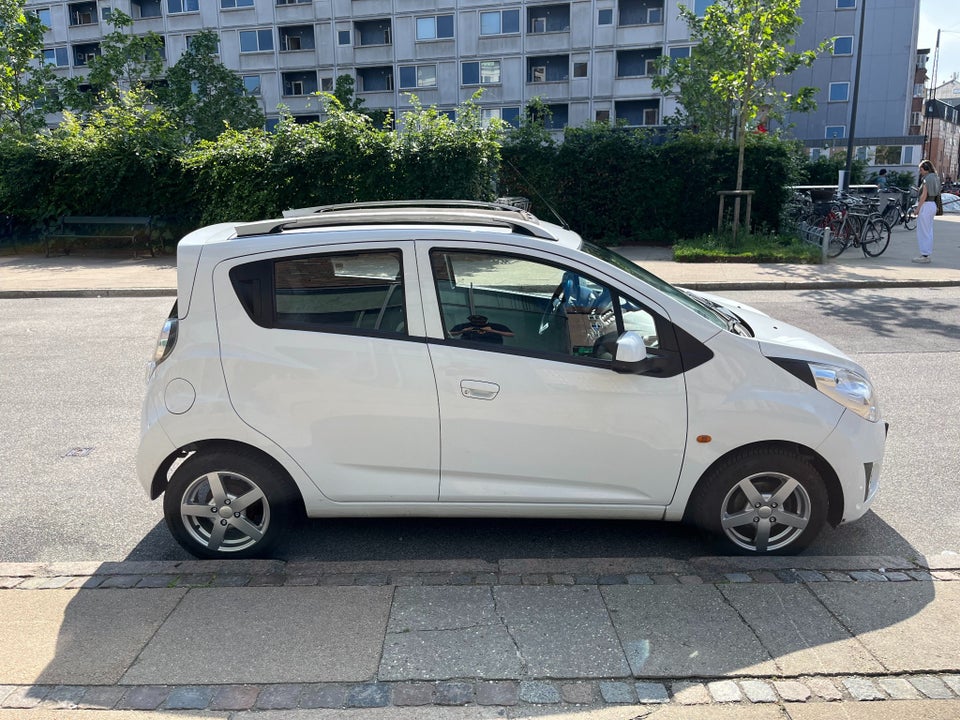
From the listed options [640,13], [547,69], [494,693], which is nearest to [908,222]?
[494,693]

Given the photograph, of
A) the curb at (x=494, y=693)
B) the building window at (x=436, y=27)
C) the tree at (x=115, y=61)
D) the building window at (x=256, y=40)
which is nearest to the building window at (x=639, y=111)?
the building window at (x=436, y=27)

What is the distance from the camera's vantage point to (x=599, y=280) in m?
4.07

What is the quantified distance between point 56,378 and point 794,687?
24.8 ft

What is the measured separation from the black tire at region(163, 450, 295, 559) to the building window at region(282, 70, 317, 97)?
188 feet

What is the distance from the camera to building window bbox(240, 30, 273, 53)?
57.0 meters

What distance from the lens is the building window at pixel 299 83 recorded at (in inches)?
2261

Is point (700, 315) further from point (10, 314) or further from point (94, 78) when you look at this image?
point (94, 78)

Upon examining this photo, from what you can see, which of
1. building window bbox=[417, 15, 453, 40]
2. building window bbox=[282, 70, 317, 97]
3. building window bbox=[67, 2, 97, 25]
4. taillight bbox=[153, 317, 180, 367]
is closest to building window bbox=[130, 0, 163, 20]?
building window bbox=[67, 2, 97, 25]

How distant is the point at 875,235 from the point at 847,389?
14757 millimetres

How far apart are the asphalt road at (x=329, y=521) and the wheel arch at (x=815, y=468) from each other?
28 cm

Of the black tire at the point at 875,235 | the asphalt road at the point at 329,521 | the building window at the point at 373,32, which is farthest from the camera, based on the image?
the building window at the point at 373,32

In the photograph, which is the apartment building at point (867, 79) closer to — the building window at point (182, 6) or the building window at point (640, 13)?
the building window at point (640, 13)

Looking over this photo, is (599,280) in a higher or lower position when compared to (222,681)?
higher

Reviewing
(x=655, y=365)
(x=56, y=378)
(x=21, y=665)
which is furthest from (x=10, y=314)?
(x=655, y=365)
